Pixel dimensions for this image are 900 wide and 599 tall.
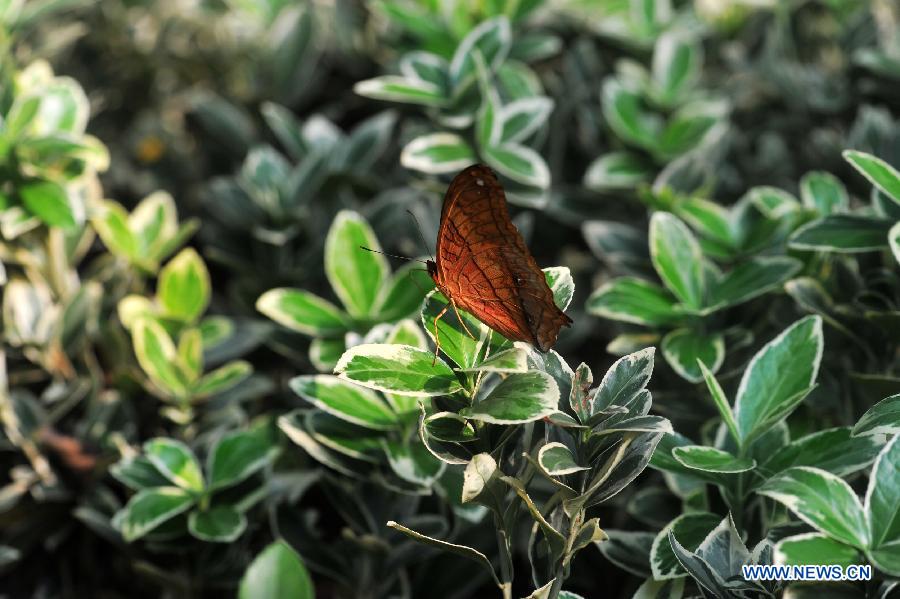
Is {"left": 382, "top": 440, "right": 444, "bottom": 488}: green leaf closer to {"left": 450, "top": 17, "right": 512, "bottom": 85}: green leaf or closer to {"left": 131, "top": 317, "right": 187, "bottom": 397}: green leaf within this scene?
{"left": 131, "top": 317, "right": 187, "bottom": 397}: green leaf

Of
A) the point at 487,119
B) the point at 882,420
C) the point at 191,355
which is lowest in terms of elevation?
the point at 191,355

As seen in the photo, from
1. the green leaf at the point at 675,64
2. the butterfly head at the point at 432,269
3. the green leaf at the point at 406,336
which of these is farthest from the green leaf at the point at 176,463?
the green leaf at the point at 675,64

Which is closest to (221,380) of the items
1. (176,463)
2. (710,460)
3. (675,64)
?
(176,463)

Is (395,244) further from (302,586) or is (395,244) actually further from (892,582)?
(892,582)

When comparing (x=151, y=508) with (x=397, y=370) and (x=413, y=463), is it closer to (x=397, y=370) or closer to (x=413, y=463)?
(x=413, y=463)

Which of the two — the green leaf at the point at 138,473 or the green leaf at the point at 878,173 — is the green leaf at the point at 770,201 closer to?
the green leaf at the point at 878,173

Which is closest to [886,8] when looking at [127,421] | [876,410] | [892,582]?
[876,410]
